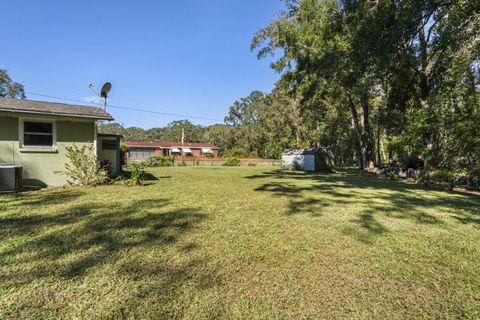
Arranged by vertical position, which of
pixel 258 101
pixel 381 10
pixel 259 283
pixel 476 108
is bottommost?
pixel 259 283

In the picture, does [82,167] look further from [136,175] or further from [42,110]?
[42,110]

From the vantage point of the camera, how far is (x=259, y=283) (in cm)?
258

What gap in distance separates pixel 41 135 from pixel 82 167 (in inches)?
60.2

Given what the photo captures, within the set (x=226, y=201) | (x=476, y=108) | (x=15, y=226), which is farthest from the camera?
(x=476, y=108)

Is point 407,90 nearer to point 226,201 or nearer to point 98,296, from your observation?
point 226,201

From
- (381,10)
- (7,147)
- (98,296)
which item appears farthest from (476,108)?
(7,147)

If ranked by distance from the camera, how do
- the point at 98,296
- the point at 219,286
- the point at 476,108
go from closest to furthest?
the point at 98,296 → the point at 219,286 → the point at 476,108

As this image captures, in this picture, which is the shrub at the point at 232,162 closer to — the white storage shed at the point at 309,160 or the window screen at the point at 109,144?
the white storage shed at the point at 309,160

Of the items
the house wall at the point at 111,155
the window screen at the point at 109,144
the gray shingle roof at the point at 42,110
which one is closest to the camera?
the gray shingle roof at the point at 42,110

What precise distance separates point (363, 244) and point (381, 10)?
800cm

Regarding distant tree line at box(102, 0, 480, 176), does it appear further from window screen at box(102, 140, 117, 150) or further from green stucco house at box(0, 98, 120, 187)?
window screen at box(102, 140, 117, 150)

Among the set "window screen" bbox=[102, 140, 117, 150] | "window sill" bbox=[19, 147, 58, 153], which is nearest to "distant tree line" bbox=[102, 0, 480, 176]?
"window screen" bbox=[102, 140, 117, 150]

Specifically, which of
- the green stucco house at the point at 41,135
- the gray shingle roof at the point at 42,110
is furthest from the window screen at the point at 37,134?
the gray shingle roof at the point at 42,110

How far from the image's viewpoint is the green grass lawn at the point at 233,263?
7.23ft
